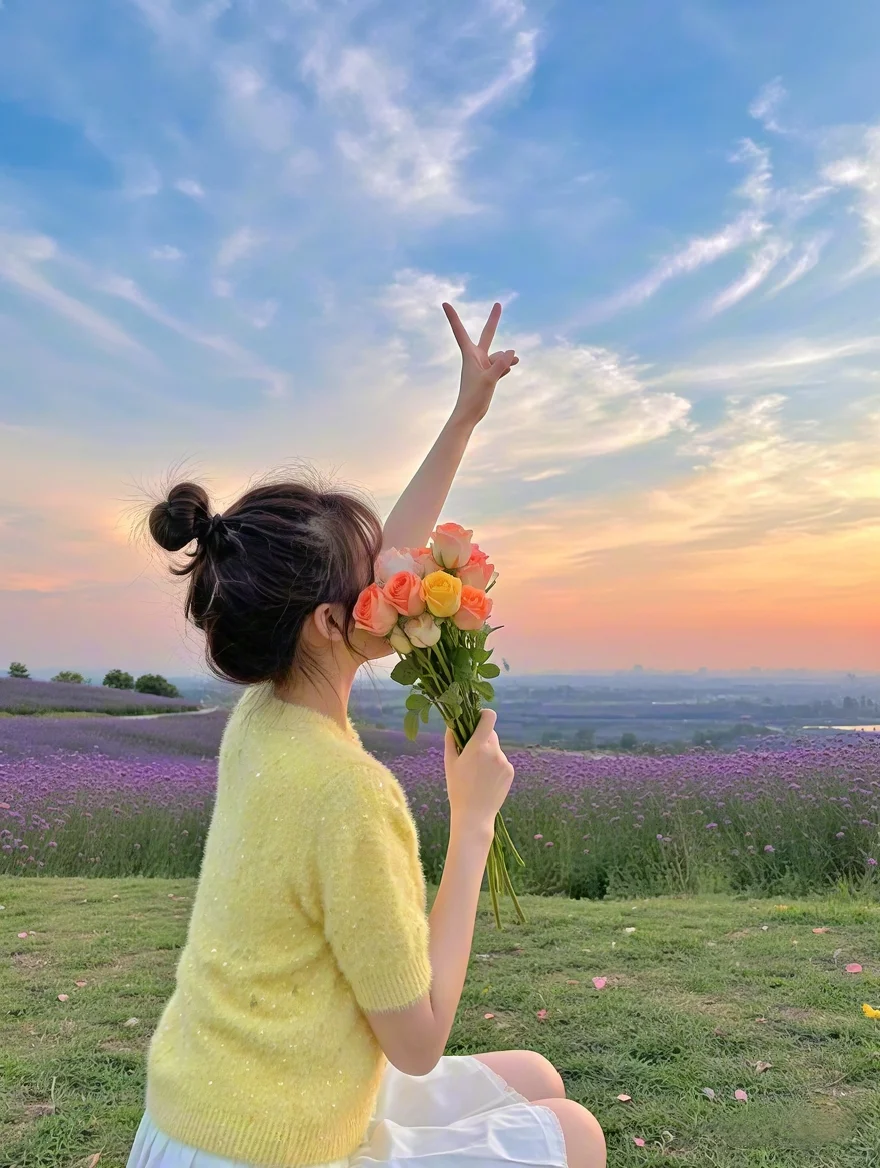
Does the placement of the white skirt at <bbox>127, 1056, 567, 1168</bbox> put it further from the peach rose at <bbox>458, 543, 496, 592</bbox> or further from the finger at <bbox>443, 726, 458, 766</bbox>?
the peach rose at <bbox>458, 543, 496, 592</bbox>

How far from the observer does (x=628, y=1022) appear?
3.20 meters

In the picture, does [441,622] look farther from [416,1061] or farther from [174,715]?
[174,715]

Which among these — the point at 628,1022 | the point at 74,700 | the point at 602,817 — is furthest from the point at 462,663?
the point at 74,700

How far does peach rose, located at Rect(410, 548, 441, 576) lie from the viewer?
1692mm

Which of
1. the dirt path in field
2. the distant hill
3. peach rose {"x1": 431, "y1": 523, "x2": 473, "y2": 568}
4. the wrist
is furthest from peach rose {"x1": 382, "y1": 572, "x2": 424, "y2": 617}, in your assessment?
the distant hill

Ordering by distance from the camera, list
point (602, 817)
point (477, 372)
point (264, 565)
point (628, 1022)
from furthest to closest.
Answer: point (602, 817)
point (628, 1022)
point (477, 372)
point (264, 565)

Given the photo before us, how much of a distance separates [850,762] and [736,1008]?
3.43 meters

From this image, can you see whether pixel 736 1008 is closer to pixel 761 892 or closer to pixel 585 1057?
pixel 585 1057

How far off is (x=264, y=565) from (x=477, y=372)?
3.02 feet

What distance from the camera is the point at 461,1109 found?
168cm

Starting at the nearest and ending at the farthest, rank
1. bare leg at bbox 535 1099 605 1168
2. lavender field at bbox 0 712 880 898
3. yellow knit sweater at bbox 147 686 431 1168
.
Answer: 1. yellow knit sweater at bbox 147 686 431 1168
2. bare leg at bbox 535 1099 605 1168
3. lavender field at bbox 0 712 880 898

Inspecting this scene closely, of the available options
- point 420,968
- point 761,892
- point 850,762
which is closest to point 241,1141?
point 420,968

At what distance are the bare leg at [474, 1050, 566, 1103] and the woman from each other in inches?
2.7

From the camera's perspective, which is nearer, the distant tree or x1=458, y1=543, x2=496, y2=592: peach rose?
x1=458, y1=543, x2=496, y2=592: peach rose
